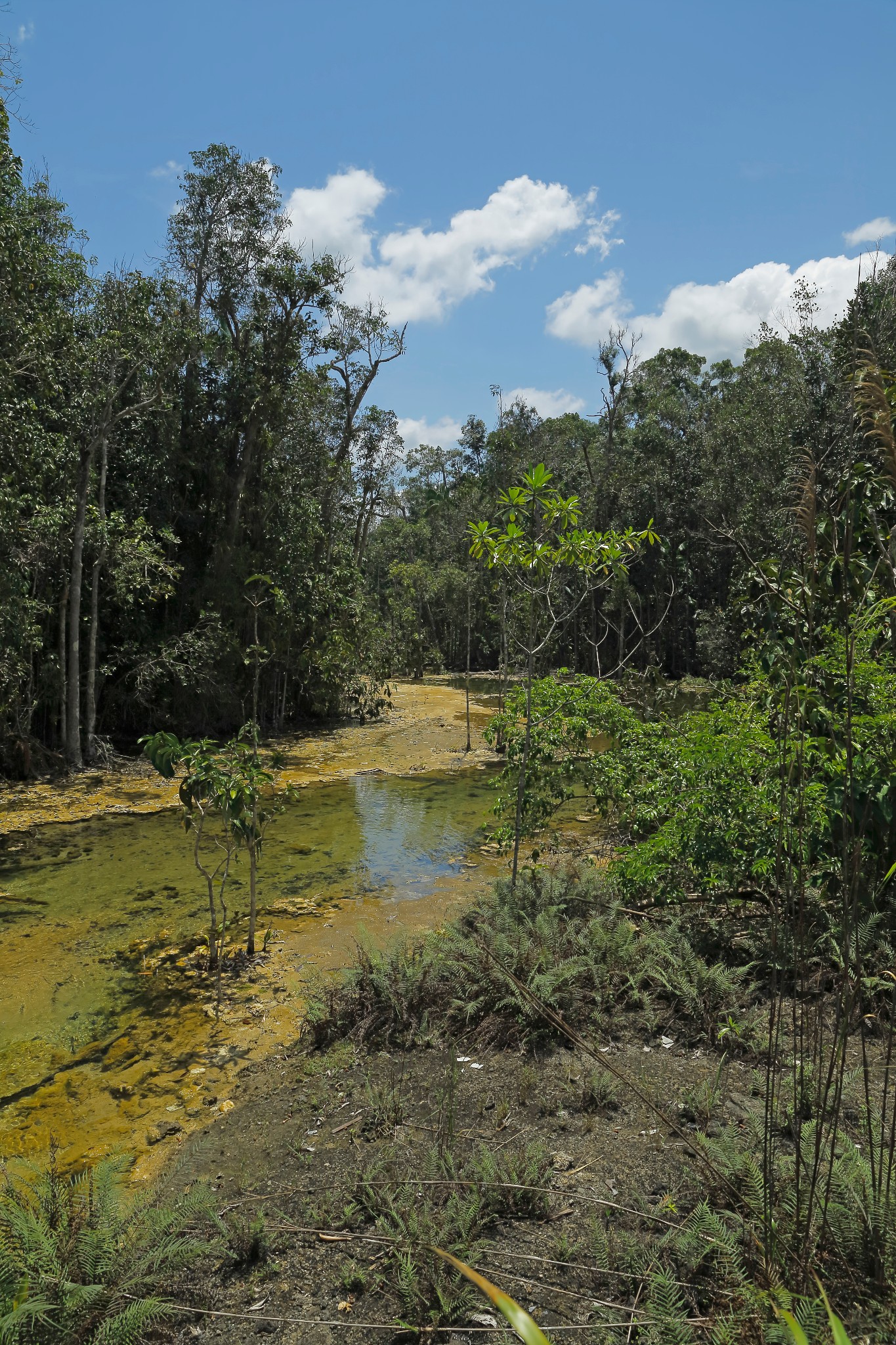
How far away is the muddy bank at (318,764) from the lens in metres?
11.2

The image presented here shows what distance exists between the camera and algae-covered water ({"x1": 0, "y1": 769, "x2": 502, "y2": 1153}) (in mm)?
4551

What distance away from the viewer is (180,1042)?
506 cm

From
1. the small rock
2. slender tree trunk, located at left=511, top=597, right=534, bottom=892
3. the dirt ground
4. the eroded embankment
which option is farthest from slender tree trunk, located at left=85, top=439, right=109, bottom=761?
the small rock

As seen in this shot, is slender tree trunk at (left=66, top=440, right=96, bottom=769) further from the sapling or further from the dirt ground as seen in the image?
the dirt ground

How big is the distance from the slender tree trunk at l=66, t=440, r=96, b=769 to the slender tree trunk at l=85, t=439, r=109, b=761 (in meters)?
0.20

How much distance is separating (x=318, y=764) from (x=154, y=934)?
7973mm

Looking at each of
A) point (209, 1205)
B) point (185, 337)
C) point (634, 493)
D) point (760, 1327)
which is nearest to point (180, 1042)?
point (209, 1205)

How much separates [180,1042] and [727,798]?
12.3 feet

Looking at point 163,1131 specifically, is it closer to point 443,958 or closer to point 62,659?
point 443,958

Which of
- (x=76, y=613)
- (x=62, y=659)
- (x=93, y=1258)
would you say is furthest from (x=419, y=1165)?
(x=62, y=659)

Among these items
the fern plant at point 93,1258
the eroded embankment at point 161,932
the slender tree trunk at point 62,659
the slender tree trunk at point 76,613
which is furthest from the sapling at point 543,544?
the slender tree trunk at point 62,659

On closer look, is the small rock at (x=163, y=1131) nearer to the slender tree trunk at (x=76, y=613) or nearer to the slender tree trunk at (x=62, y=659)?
the slender tree trunk at (x=76, y=613)

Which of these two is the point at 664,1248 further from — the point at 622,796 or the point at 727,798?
the point at 622,796

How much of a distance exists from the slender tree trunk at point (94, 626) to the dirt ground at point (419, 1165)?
1015cm
